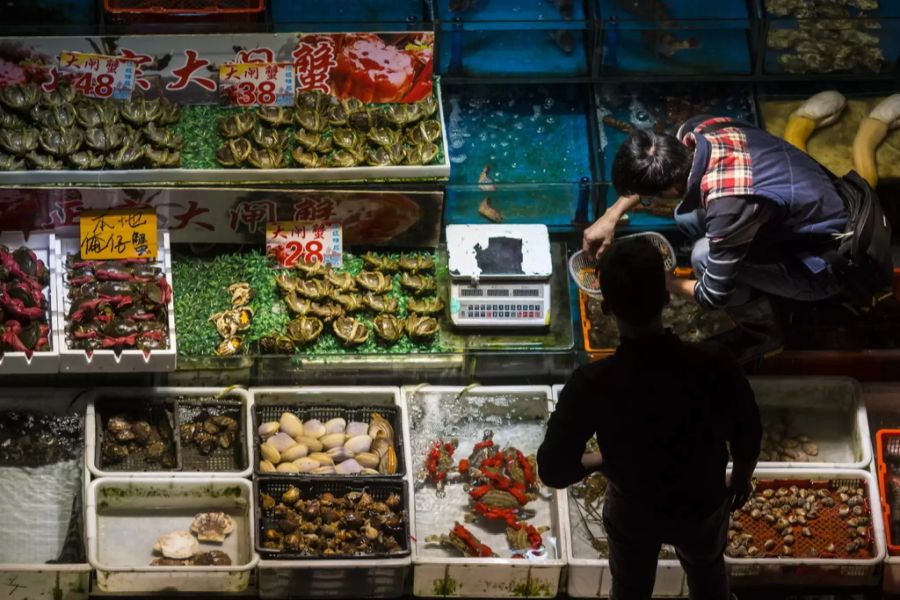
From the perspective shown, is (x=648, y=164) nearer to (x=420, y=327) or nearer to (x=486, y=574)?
(x=420, y=327)

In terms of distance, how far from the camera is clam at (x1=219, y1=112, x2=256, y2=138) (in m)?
4.58

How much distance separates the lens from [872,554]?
4.19 m

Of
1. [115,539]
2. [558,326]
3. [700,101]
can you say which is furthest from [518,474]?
[700,101]

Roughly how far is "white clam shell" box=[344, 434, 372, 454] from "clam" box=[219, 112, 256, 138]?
1.22 m

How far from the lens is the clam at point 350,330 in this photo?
443cm

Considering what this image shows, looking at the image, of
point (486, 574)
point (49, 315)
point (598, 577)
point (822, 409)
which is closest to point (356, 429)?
point (486, 574)

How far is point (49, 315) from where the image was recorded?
420cm

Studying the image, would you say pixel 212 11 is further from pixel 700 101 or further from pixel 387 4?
pixel 700 101

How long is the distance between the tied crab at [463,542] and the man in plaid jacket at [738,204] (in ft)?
3.55

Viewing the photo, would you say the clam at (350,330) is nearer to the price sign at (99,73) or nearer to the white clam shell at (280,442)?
the white clam shell at (280,442)

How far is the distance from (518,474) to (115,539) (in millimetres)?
1413

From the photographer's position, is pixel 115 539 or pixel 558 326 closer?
pixel 115 539

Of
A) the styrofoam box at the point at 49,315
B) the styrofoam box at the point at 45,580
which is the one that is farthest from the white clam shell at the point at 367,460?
the styrofoam box at the point at 49,315

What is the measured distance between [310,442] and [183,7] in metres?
1.76
